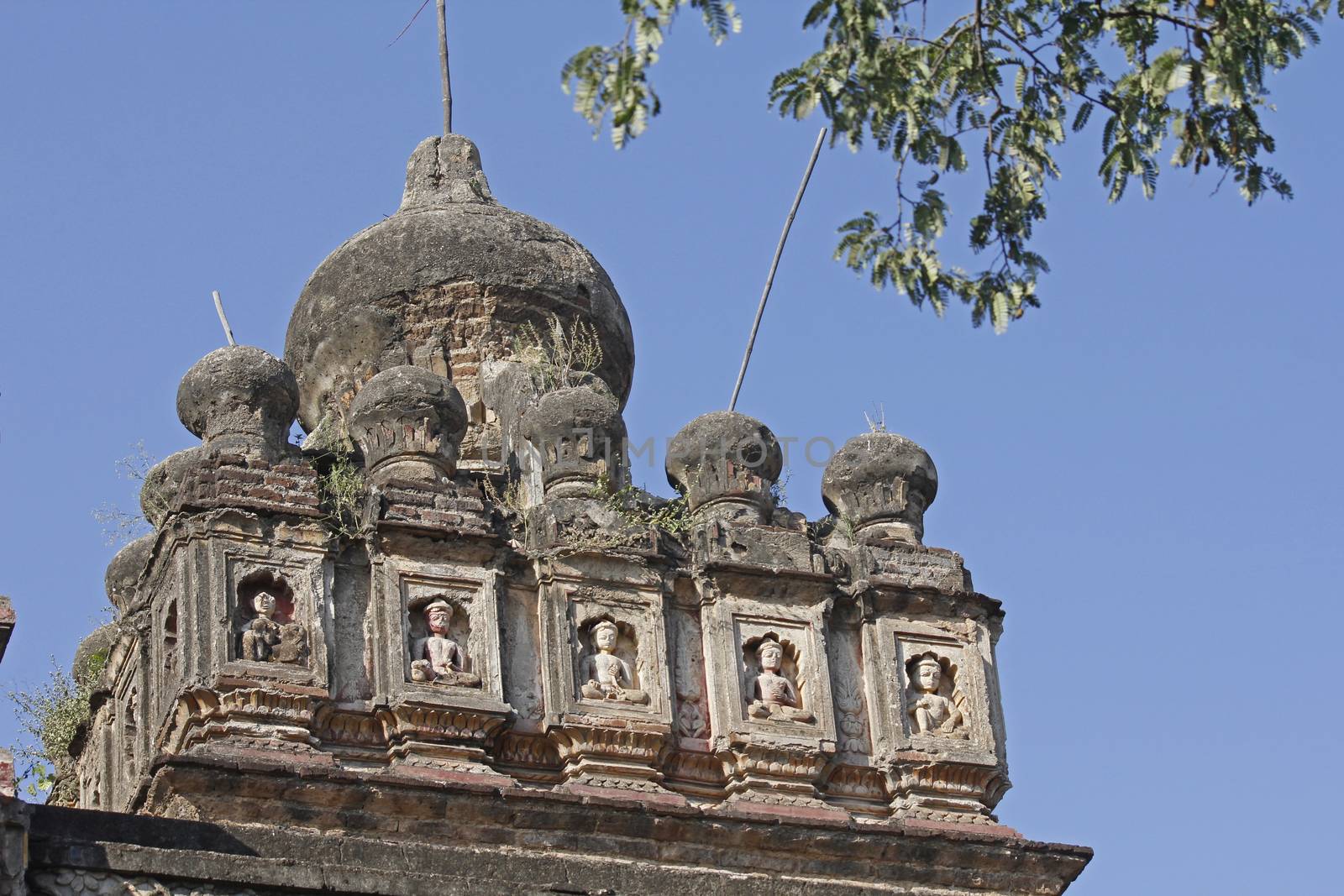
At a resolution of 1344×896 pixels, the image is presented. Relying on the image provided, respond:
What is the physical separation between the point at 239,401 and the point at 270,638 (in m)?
1.48

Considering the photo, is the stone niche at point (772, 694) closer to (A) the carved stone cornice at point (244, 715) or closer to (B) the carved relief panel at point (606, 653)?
(B) the carved relief panel at point (606, 653)

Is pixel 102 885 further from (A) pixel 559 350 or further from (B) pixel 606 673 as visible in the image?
(A) pixel 559 350

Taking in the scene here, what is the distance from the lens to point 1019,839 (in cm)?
1413

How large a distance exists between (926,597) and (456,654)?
95.6 inches

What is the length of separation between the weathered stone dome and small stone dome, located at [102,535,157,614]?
1.22m

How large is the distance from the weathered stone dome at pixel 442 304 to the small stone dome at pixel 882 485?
1793mm

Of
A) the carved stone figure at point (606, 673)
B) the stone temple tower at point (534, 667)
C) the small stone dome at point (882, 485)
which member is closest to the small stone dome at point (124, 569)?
the stone temple tower at point (534, 667)

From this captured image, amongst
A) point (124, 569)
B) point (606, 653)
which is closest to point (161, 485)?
point (124, 569)

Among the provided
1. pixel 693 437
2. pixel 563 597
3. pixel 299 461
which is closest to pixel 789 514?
pixel 693 437

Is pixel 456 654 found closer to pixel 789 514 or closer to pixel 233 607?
pixel 233 607

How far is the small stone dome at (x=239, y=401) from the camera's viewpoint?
14570 millimetres

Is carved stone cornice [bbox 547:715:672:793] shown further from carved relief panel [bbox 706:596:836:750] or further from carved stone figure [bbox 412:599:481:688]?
carved stone figure [bbox 412:599:481:688]

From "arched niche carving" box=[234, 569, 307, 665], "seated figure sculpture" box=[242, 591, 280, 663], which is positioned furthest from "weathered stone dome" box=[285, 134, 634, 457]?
"seated figure sculpture" box=[242, 591, 280, 663]

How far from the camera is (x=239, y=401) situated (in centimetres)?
1464
